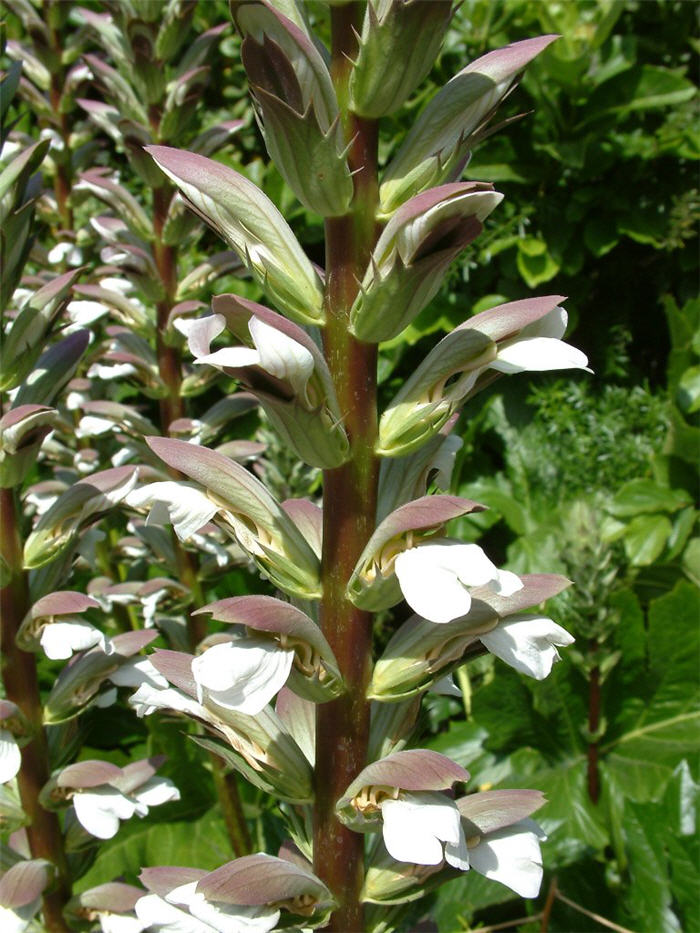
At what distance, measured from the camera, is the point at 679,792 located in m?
1.52

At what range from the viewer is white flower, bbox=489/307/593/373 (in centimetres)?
78

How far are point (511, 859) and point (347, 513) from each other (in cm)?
37

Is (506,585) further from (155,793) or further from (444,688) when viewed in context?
(155,793)

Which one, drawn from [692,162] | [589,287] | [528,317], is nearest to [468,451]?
[589,287]

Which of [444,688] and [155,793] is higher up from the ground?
[444,688]

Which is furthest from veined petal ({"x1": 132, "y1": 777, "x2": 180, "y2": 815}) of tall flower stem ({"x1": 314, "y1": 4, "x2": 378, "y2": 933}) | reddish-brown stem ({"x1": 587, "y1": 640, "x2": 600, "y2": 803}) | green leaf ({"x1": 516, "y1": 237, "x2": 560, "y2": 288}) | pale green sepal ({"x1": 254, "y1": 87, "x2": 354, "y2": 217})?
green leaf ({"x1": 516, "y1": 237, "x2": 560, "y2": 288})

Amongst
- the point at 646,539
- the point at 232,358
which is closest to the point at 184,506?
the point at 232,358

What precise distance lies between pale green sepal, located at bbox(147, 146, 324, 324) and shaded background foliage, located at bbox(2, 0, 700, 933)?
1.11 m

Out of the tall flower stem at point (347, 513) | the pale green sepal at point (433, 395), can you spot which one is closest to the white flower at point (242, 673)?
the tall flower stem at point (347, 513)

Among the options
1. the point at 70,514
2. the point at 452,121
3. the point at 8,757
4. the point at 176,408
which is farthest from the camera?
the point at 176,408

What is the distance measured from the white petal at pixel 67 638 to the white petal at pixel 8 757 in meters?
0.11

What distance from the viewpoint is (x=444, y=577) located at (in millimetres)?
722

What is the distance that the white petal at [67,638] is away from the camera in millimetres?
1025

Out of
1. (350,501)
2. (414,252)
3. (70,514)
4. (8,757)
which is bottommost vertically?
(8,757)
